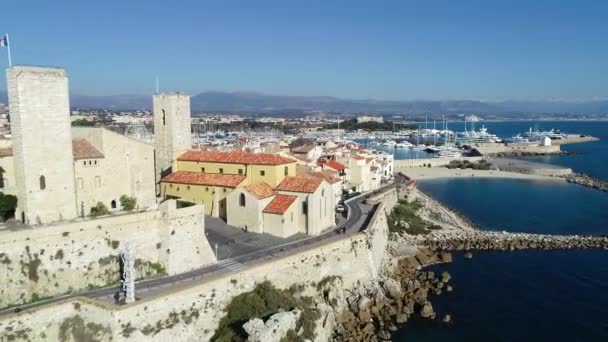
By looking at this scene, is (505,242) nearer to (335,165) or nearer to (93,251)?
(335,165)

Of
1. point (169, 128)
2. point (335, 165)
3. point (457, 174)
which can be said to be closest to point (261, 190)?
point (169, 128)

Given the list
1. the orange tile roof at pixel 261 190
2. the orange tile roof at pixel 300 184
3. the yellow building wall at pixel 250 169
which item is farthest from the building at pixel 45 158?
the orange tile roof at pixel 300 184

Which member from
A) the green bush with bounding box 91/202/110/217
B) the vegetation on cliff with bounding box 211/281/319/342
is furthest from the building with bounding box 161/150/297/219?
the vegetation on cliff with bounding box 211/281/319/342

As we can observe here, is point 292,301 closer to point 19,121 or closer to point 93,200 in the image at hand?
point 93,200

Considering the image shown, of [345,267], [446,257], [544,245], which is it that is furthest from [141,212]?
[544,245]

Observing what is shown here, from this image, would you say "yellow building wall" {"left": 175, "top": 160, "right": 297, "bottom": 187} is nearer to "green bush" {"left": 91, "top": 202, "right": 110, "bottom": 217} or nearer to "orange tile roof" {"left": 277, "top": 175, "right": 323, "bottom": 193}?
"orange tile roof" {"left": 277, "top": 175, "right": 323, "bottom": 193}
